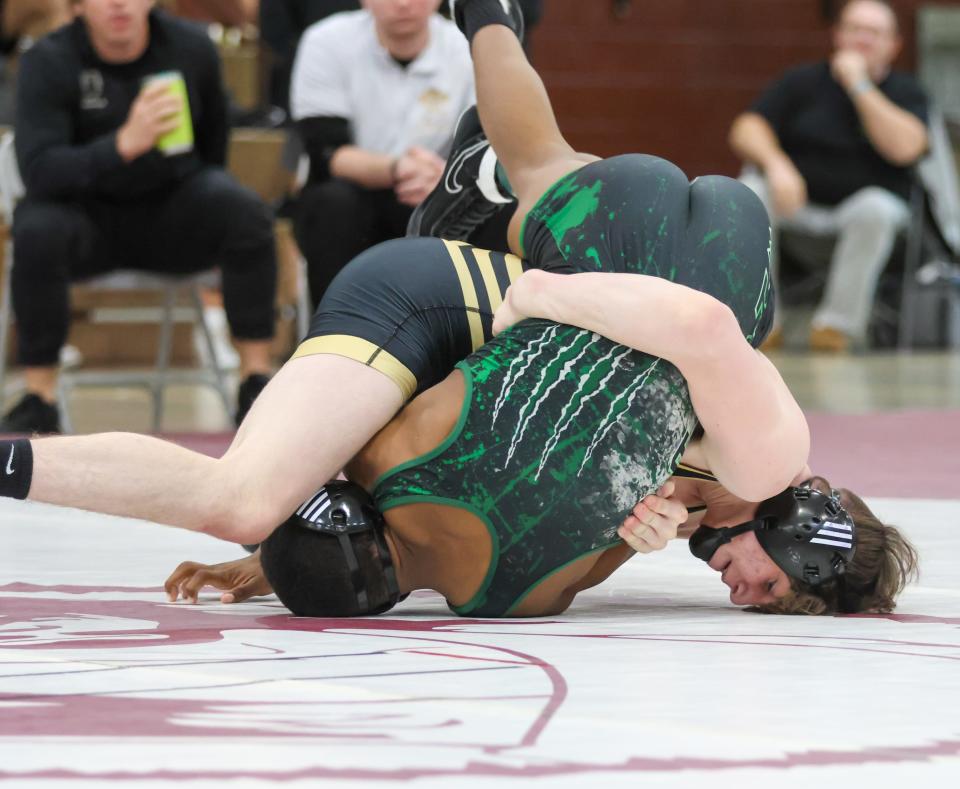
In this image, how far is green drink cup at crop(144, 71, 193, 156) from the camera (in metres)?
4.44

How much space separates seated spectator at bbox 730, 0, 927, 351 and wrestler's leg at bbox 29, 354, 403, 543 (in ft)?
18.5

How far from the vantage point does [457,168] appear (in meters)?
2.81

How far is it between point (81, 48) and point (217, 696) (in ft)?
10.6

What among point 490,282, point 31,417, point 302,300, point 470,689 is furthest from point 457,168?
point 302,300

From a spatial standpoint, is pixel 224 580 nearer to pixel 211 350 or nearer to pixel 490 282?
A: pixel 490 282

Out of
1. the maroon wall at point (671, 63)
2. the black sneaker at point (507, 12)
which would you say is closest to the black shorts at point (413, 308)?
the black sneaker at point (507, 12)

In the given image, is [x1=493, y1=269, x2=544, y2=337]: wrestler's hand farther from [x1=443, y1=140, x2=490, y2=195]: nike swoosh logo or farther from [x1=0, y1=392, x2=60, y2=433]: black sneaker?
[x1=0, y1=392, x2=60, y2=433]: black sneaker

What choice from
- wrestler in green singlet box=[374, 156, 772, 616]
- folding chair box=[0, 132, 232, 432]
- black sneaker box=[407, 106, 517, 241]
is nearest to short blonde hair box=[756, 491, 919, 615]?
wrestler in green singlet box=[374, 156, 772, 616]

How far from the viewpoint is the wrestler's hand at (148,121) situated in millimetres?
4363

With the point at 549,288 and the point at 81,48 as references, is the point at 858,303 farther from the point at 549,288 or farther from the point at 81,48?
the point at 549,288

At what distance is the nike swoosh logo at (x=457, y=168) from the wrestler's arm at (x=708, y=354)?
0.67m

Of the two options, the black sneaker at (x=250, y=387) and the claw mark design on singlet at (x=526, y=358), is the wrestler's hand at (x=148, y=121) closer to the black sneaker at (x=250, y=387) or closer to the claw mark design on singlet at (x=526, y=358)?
the black sneaker at (x=250, y=387)

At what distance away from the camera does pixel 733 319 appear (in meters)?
2.02

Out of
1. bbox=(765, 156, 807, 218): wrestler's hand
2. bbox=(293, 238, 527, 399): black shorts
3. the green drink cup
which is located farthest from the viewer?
bbox=(765, 156, 807, 218): wrestler's hand
